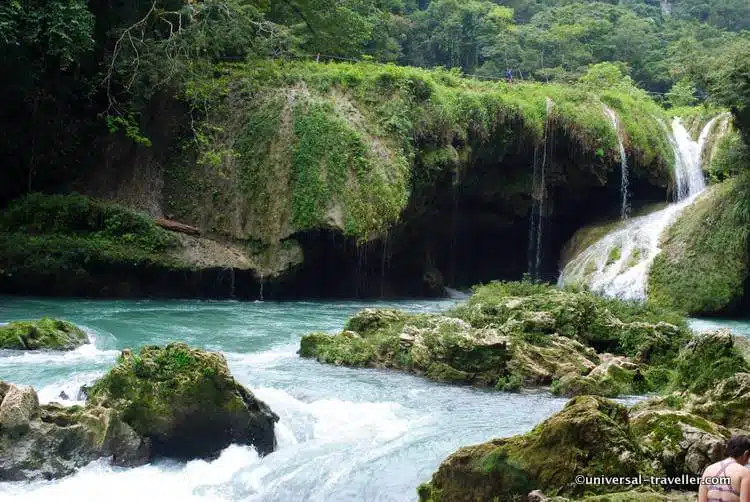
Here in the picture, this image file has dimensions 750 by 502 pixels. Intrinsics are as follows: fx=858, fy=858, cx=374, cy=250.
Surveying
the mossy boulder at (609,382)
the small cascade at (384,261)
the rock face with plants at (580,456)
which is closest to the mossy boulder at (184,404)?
the rock face with plants at (580,456)

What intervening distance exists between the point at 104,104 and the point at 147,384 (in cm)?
1668

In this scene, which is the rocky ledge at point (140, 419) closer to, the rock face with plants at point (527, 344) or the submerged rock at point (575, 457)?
the submerged rock at point (575, 457)

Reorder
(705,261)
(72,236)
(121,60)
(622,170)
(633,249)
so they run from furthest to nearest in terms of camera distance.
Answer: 1. (622,170)
2. (633,249)
3. (705,261)
4. (121,60)
5. (72,236)

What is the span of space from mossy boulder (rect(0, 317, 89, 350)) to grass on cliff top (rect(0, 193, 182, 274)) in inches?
272

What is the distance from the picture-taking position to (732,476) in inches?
200

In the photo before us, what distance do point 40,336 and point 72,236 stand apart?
8098mm

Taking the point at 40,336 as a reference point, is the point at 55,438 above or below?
below

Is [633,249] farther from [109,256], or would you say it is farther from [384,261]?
[109,256]

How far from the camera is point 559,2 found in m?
62.6

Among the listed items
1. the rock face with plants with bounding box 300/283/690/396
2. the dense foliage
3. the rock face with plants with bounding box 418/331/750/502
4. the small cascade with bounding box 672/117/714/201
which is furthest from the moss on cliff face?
the rock face with plants with bounding box 418/331/750/502

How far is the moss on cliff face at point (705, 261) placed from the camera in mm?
21766

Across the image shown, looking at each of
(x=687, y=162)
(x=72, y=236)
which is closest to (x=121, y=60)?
(x=72, y=236)

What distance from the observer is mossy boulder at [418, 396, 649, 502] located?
6.35 meters

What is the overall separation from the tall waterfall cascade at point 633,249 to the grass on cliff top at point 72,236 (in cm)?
1127
